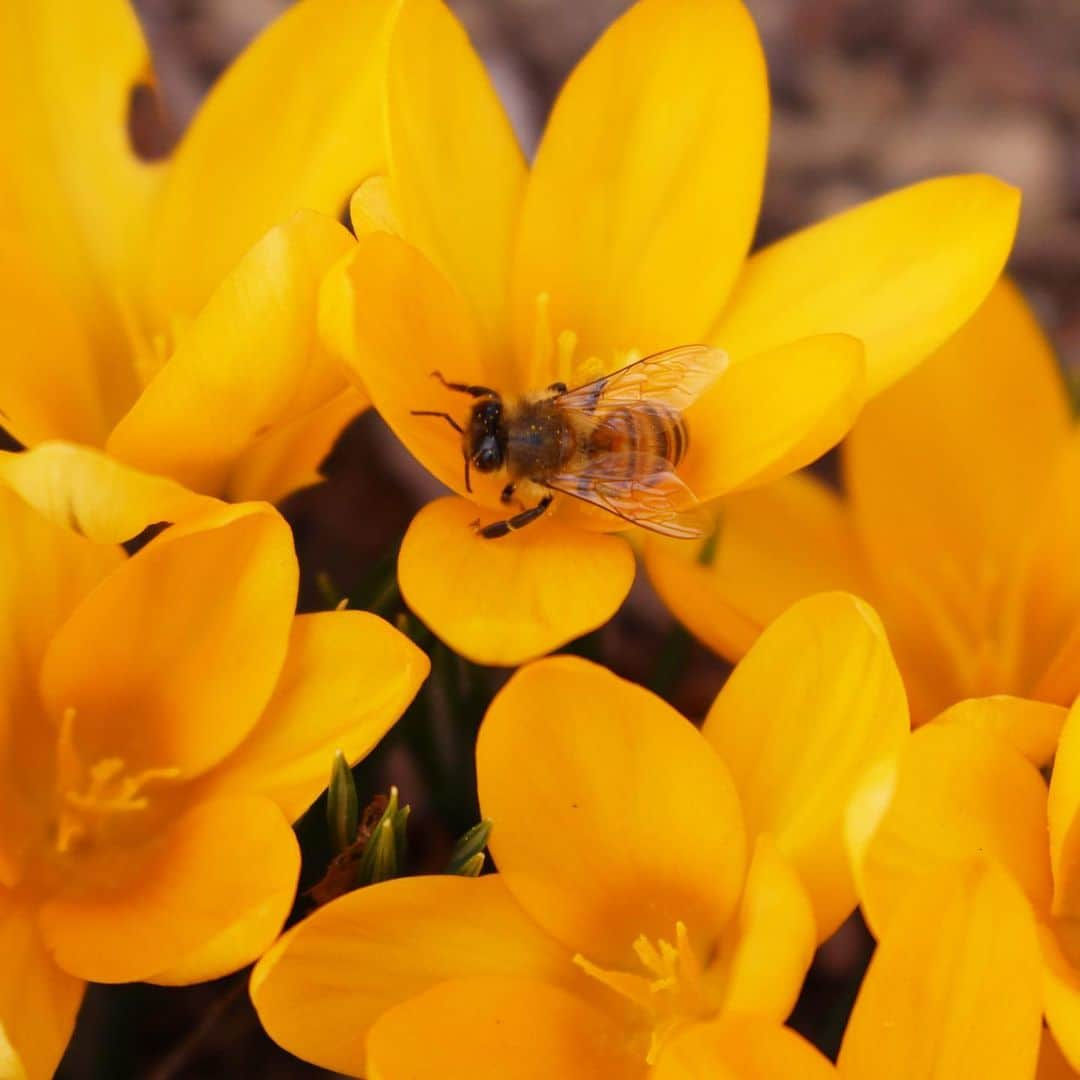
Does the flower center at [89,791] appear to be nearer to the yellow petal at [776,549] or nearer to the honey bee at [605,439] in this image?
the honey bee at [605,439]

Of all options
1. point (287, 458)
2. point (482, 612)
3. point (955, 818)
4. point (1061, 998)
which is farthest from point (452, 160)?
point (1061, 998)

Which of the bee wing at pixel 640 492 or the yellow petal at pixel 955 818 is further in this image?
the bee wing at pixel 640 492

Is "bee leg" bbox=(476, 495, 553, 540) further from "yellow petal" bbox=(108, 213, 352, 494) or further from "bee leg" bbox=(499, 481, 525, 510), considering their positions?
"yellow petal" bbox=(108, 213, 352, 494)

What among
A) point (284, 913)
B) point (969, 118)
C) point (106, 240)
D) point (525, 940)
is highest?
point (106, 240)

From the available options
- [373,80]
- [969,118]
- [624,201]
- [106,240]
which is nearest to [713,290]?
[624,201]

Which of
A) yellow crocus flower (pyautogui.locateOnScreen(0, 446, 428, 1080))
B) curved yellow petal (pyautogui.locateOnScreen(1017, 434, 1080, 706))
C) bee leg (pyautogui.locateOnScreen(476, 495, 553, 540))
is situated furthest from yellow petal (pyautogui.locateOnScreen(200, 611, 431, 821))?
curved yellow petal (pyautogui.locateOnScreen(1017, 434, 1080, 706))

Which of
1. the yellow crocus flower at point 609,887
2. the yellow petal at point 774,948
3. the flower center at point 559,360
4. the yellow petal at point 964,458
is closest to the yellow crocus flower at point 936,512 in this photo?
the yellow petal at point 964,458

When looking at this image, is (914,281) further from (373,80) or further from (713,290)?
(373,80)
